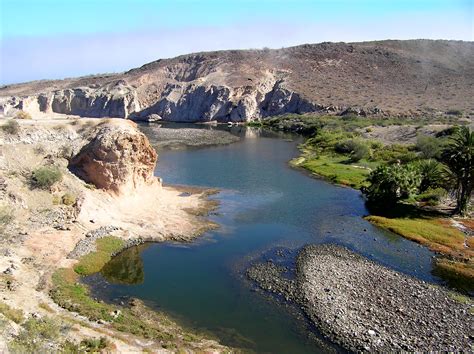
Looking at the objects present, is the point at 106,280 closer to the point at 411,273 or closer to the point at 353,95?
the point at 411,273

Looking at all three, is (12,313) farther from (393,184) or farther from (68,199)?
(393,184)

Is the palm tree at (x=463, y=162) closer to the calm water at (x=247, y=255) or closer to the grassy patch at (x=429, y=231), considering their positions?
the grassy patch at (x=429, y=231)

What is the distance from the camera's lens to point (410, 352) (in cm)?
2192

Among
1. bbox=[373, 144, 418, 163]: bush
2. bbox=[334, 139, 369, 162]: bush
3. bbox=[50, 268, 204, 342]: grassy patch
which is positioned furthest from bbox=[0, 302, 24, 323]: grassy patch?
bbox=[334, 139, 369, 162]: bush

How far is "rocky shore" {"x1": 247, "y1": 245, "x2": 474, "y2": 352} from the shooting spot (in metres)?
23.0

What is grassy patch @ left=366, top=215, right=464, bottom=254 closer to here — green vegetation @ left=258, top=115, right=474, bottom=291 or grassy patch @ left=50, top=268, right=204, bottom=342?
green vegetation @ left=258, top=115, right=474, bottom=291

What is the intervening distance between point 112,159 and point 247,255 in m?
17.4

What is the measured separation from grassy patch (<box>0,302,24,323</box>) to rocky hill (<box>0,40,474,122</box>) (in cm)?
11664

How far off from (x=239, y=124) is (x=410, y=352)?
12166 cm

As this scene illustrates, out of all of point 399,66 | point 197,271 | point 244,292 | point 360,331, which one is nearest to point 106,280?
point 197,271

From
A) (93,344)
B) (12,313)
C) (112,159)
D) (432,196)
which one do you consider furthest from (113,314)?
(432,196)

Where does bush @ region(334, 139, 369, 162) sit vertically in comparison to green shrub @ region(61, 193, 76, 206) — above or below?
above

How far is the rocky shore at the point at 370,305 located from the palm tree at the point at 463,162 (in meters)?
16.0

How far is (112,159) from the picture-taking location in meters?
43.0
